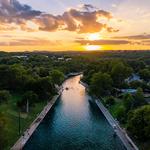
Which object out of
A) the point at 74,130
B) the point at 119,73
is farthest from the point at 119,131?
the point at 119,73

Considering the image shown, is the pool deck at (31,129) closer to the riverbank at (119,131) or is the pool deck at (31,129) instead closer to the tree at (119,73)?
the riverbank at (119,131)

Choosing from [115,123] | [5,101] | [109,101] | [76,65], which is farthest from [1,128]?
[76,65]

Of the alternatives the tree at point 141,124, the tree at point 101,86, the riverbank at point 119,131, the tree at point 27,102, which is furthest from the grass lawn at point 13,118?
the tree at point 141,124

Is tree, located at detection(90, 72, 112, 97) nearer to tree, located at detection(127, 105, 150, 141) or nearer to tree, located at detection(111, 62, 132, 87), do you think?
tree, located at detection(111, 62, 132, 87)

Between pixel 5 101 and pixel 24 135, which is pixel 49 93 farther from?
pixel 24 135

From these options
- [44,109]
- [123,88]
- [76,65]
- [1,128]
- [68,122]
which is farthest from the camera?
[76,65]

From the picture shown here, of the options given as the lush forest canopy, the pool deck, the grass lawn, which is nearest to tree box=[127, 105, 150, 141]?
the lush forest canopy
